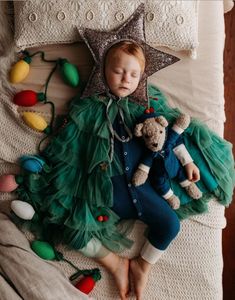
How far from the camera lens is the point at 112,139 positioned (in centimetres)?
104

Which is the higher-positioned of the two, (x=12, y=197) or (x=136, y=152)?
(x=136, y=152)

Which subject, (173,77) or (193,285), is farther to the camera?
(173,77)

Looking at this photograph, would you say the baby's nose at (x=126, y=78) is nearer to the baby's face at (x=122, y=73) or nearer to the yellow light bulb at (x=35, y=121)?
the baby's face at (x=122, y=73)

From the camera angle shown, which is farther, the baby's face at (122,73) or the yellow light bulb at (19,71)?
the yellow light bulb at (19,71)

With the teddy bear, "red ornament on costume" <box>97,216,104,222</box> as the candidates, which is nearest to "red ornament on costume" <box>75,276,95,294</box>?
"red ornament on costume" <box>97,216,104,222</box>

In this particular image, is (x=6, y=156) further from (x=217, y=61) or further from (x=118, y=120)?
(x=217, y=61)

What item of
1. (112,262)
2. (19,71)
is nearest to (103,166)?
(112,262)

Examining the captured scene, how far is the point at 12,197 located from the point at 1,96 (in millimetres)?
292

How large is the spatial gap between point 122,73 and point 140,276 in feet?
1.73

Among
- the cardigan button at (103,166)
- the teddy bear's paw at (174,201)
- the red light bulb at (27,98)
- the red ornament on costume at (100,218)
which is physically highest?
the red light bulb at (27,98)

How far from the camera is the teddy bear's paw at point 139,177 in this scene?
1.01 metres

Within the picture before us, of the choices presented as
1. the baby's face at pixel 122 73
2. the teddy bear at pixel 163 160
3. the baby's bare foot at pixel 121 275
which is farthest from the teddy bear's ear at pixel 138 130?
the baby's bare foot at pixel 121 275

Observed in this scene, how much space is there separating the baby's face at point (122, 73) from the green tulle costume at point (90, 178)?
0.04m

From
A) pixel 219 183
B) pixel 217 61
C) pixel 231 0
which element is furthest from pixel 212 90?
pixel 231 0
